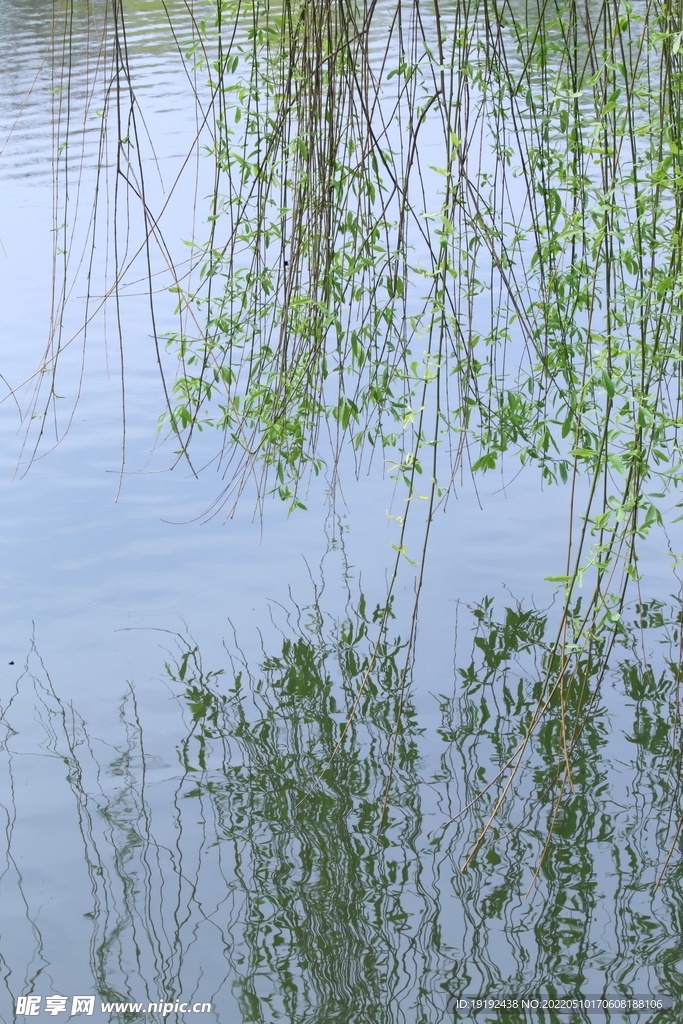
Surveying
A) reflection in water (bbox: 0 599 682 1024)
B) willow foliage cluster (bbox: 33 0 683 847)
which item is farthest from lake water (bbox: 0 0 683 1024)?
willow foliage cluster (bbox: 33 0 683 847)

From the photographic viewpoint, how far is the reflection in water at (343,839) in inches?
82.3

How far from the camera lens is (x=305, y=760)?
2.70m

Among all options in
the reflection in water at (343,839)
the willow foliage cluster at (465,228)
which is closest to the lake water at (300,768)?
the reflection in water at (343,839)

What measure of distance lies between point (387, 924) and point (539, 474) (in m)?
2.18

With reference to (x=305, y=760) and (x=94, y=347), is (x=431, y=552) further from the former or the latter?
(x=94, y=347)

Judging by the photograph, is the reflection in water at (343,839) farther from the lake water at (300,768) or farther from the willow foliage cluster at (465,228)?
the willow foliage cluster at (465,228)

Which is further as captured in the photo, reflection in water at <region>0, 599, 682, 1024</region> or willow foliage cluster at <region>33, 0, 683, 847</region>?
reflection in water at <region>0, 599, 682, 1024</region>

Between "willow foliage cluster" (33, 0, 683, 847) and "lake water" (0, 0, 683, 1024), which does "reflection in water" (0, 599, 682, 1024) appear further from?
"willow foliage cluster" (33, 0, 683, 847)

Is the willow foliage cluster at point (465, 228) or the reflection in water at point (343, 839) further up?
the willow foliage cluster at point (465, 228)

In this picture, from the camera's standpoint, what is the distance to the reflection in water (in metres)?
2.09

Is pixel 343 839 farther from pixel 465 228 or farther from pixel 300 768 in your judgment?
pixel 465 228

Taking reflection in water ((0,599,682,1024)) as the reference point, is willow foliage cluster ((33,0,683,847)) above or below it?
above

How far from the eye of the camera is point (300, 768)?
2.67m

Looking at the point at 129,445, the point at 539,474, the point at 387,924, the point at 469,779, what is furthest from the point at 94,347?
the point at 387,924
